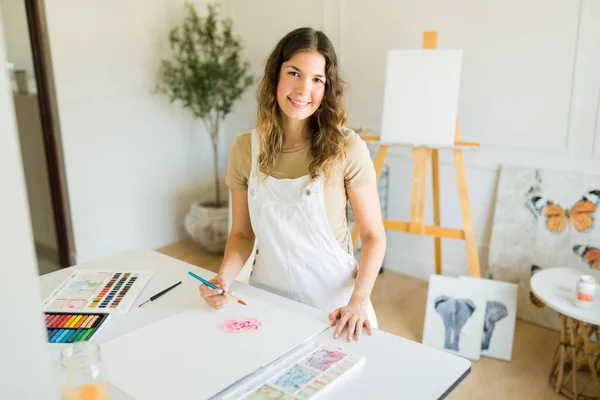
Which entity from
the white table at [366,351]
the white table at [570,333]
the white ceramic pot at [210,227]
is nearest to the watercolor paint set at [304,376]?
the white table at [366,351]

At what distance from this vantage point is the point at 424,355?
3.73 ft

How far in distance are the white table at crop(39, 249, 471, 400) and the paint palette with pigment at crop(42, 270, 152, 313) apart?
3 cm

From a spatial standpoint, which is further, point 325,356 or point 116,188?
point 116,188

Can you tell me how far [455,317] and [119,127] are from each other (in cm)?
258

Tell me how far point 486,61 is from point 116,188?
262 cm

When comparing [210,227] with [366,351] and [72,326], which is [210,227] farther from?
[366,351]

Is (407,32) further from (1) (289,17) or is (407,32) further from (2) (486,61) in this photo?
(1) (289,17)

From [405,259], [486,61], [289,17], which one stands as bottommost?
[405,259]

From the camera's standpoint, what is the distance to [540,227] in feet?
9.34

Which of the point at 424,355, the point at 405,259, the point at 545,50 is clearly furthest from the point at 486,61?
the point at 424,355

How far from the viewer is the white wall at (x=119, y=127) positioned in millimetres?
3373

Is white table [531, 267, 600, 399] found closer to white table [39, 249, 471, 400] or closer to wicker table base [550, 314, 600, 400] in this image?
wicker table base [550, 314, 600, 400]

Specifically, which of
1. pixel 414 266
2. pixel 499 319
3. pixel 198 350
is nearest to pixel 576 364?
pixel 499 319

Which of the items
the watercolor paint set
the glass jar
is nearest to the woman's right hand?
the watercolor paint set
